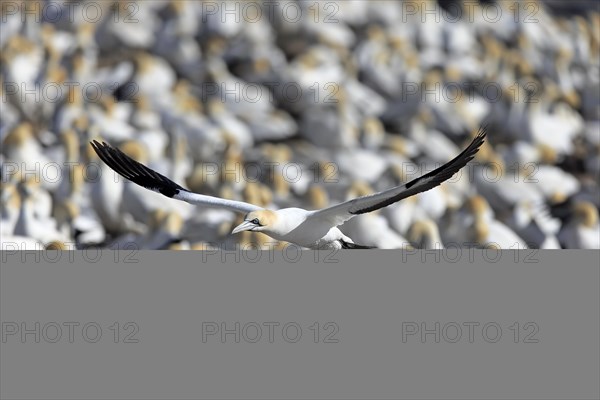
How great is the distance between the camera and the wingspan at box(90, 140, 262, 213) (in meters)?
8.27

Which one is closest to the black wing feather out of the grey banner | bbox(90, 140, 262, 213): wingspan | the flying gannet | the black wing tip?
the flying gannet

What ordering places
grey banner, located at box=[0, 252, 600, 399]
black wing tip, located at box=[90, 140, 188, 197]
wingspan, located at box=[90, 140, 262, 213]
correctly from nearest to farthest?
1. grey banner, located at box=[0, 252, 600, 399]
2. wingspan, located at box=[90, 140, 262, 213]
3. black wing tip, located at box=[90, 140, 188, 197]

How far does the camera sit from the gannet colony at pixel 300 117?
12.3 meters

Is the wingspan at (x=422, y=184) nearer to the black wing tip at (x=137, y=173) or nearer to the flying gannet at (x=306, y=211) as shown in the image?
the flying gannet at (x=306, y=211)

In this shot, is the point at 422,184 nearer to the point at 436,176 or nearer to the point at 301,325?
the point at 436,176

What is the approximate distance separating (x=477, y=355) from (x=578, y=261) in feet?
2.40

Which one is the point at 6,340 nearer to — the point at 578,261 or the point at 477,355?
the point at 477,355

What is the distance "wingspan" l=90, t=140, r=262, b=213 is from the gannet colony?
1.20 metres

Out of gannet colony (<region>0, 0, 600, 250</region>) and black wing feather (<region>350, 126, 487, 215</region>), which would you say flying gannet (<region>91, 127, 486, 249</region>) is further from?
gannet colony (<region>0, 0, 600, 250</region>)

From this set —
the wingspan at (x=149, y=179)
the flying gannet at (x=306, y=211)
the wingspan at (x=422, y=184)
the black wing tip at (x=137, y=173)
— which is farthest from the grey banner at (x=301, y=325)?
the black wing tip at (x=137, y=173)

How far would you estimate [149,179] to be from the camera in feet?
27.8

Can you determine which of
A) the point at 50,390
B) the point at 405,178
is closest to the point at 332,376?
the point at 50,390

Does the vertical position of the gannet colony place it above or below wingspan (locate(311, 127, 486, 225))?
above

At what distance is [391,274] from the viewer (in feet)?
25.2
